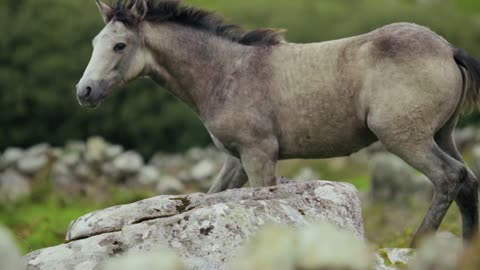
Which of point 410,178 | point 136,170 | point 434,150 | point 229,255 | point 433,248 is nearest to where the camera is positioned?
point 433,248

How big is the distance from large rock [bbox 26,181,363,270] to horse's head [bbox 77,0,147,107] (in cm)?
214

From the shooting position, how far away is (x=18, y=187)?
20.8 m

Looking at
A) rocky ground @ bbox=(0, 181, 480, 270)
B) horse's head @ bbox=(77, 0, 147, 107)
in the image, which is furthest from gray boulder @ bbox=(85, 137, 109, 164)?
rocky ground @ bbox=(0, 181, 480, 270)

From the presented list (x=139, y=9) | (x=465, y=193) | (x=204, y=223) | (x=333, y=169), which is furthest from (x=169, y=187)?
(x=204, y=223)

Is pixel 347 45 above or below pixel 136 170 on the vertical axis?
above

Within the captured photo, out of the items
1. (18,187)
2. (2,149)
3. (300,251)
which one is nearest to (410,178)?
(18,187)

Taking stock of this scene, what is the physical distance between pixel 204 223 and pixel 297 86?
352 cm

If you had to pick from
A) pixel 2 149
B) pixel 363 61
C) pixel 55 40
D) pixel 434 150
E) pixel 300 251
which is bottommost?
pixel 2 149

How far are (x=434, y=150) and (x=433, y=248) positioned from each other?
642cm

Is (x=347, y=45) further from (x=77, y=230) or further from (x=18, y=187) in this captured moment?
(x=18, y=187)

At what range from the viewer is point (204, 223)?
→ 657cm

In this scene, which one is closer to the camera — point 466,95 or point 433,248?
point 433,248

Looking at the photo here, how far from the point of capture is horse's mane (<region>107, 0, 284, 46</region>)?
10203 mm

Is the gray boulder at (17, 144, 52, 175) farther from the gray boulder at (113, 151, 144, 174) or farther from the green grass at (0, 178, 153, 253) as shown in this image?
→ the gray boulder at (113, 151, 144, 174)
